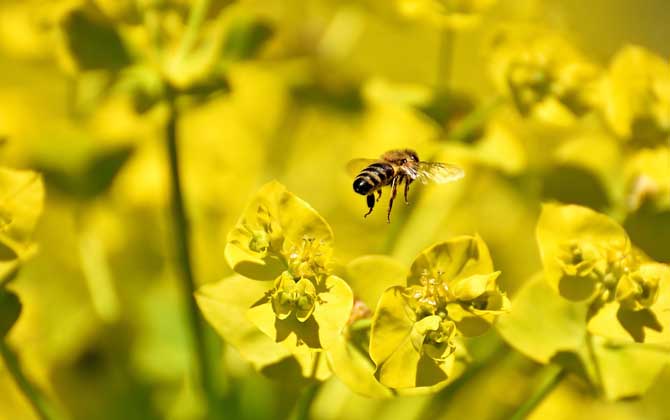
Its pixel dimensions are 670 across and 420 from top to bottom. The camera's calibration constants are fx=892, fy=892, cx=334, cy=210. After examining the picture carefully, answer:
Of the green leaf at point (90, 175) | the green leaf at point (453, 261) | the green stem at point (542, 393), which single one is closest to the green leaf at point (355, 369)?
the green leaf at point (453, 261)

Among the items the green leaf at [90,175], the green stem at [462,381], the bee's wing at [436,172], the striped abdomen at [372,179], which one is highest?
the striped abdomen at [372,179]

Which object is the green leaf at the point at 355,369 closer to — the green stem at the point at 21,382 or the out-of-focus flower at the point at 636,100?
the green stem at the point at 21,382

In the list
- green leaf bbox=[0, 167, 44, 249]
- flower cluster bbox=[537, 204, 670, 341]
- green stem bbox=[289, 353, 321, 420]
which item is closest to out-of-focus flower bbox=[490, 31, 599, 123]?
flower cluster bbox=[537, 204, 670, 341]

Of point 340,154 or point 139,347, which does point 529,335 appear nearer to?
point 139,347

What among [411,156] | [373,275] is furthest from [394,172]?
[373,275]

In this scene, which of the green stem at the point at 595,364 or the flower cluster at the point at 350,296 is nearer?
the flower cluster at the point at 350,296

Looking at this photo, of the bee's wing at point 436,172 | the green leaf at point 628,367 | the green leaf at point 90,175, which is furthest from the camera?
the green leaf at point 90,175

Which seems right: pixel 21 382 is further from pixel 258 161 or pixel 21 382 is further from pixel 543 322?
pixel 258 161
